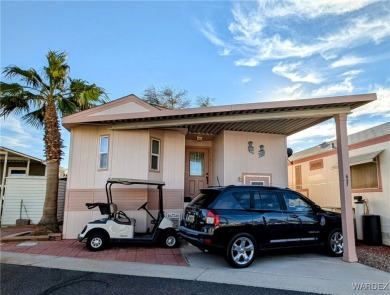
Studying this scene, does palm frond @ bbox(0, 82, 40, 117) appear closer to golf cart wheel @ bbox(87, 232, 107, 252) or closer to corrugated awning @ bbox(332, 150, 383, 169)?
golf cart wheel @ bbox(87, 232, 107, 252)

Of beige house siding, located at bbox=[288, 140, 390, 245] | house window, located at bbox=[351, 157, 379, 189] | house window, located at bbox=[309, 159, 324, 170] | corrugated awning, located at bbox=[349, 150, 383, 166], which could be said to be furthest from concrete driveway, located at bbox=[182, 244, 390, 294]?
house window, located at bbox=[309, 159, 324, 170]

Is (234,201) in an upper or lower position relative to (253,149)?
lower

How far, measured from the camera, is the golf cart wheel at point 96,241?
7.03 m

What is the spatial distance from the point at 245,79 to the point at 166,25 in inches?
165

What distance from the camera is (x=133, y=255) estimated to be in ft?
22.0

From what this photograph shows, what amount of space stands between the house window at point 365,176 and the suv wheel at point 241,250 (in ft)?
18.9

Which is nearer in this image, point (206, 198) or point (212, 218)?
point (212, 218)

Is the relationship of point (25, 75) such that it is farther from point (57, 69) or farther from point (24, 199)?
point (24, 199)

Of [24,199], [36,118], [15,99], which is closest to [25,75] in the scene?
[15,99]

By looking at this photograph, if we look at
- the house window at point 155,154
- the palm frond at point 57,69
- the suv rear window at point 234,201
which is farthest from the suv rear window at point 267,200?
the palm frond at point 57,69

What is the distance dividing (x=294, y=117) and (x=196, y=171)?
214 inches

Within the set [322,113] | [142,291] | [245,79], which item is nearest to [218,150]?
[245,79]

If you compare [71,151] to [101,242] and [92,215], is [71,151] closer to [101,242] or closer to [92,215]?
[92,215]

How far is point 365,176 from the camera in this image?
9.63m
